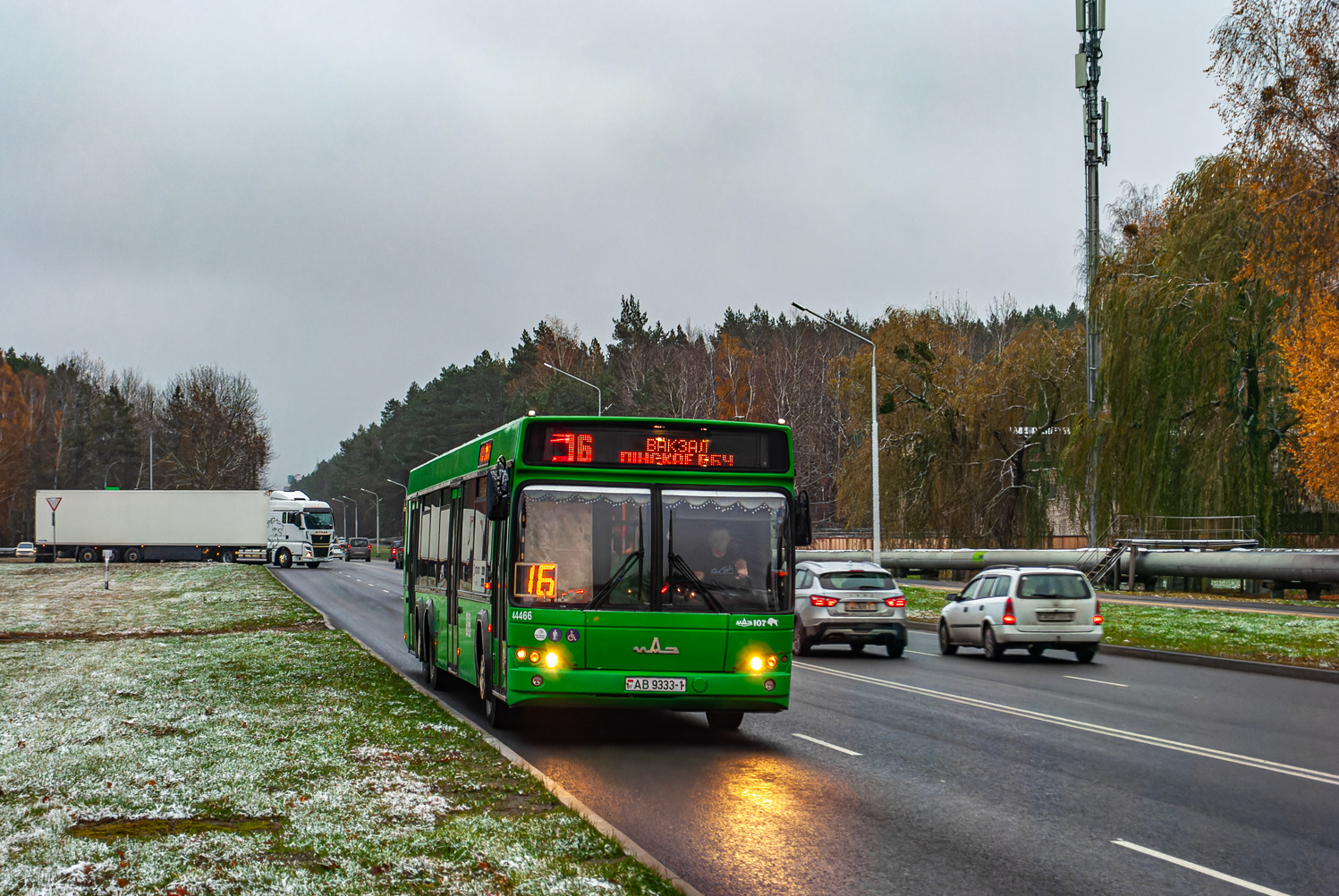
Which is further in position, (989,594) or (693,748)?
(989,594)

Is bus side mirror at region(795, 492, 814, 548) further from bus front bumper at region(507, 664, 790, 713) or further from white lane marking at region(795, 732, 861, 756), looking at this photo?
white lane marking at region(795, 732, 861, 756)

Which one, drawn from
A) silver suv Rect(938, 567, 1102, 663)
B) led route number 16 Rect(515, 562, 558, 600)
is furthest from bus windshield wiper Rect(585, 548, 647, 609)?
silver suv Rect(938, 567, 1102, 663)

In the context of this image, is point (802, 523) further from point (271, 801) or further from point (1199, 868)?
point (271, 801)

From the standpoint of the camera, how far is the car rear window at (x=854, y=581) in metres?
22.7

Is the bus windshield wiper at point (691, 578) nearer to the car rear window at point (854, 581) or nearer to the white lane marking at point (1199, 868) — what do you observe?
the white lane marking at point (1199, 868)

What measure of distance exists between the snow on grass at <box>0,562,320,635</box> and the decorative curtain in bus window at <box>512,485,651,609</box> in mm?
16133

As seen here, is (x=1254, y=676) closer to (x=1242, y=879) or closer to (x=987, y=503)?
(x=1242, y=879)

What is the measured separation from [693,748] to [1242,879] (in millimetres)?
5820

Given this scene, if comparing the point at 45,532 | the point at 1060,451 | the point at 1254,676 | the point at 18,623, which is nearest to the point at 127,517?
the point at 45,532

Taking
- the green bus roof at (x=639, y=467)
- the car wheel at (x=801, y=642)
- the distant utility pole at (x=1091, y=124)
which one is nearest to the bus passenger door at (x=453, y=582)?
the green bus roof at (x=639, y=467)

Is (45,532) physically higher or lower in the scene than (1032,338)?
lower

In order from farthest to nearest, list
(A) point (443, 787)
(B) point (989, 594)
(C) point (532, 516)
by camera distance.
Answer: (B) point (989, 594)
(C) point (532, 516)
(A) point (443, 787)

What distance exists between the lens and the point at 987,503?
47844mm

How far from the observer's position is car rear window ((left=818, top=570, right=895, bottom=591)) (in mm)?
22719
